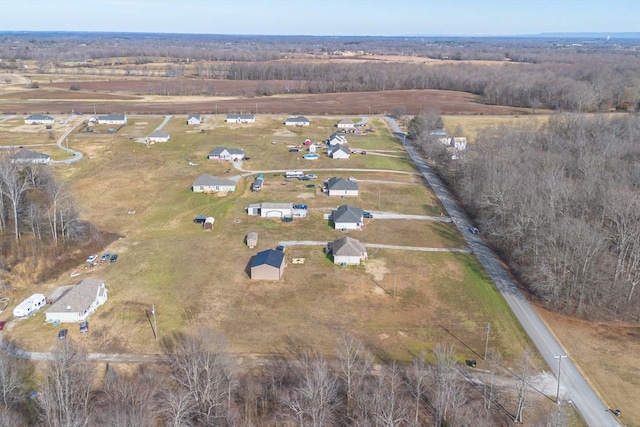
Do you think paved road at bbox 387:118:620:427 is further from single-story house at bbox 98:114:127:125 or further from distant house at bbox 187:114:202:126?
single-story house at bbox 98:114:127:125

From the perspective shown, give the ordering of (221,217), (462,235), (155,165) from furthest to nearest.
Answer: (155,165) → (221,217) → (462,235)

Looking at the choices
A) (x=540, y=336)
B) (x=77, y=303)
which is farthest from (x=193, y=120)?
(x=540, y=336)

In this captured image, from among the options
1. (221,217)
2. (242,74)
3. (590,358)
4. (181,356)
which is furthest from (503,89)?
(181,356)

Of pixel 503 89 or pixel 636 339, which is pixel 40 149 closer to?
pixel 636 339

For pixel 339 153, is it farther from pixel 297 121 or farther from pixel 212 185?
pixel 297 121

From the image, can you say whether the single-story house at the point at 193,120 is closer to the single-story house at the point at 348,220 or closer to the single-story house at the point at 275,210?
the single-story house at the point at 275,210
